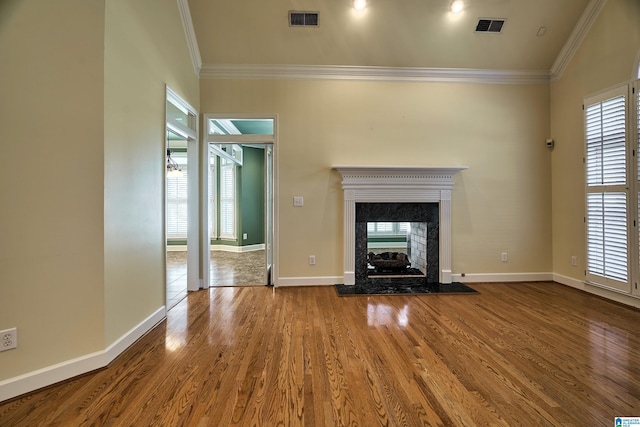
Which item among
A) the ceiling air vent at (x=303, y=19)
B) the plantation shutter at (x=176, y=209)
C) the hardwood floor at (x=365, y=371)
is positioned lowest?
the hardwood floor at (x=365, y=371)

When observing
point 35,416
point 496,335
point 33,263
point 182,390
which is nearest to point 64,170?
point 33,263

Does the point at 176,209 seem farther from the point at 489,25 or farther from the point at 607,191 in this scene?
the point at 607,191

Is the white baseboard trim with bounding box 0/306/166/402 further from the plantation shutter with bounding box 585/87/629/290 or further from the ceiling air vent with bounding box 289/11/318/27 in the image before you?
the plantation shutter with bounding box 585/87/629/290

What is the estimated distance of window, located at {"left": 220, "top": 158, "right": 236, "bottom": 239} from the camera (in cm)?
713

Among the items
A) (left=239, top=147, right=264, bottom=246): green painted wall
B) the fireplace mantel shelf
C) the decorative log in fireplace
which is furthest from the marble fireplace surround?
(left=239, top=147, right=264, bottom=246): green painted wall

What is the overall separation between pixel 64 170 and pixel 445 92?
4.37 meters

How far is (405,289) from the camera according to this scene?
3.72 meters

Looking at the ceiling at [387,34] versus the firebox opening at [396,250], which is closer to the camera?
the ceiling at [387,34]

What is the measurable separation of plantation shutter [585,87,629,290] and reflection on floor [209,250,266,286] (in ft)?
14.2

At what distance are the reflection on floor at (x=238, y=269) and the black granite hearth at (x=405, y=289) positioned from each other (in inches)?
51.9

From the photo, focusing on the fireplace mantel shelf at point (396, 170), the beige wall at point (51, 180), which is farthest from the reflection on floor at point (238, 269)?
the beige wall at point (51, 180)

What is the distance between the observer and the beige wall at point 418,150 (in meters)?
3.87

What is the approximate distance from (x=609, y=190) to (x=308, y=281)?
150 inches

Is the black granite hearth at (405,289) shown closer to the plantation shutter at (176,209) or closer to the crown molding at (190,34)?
the crown molding at (190,34)
